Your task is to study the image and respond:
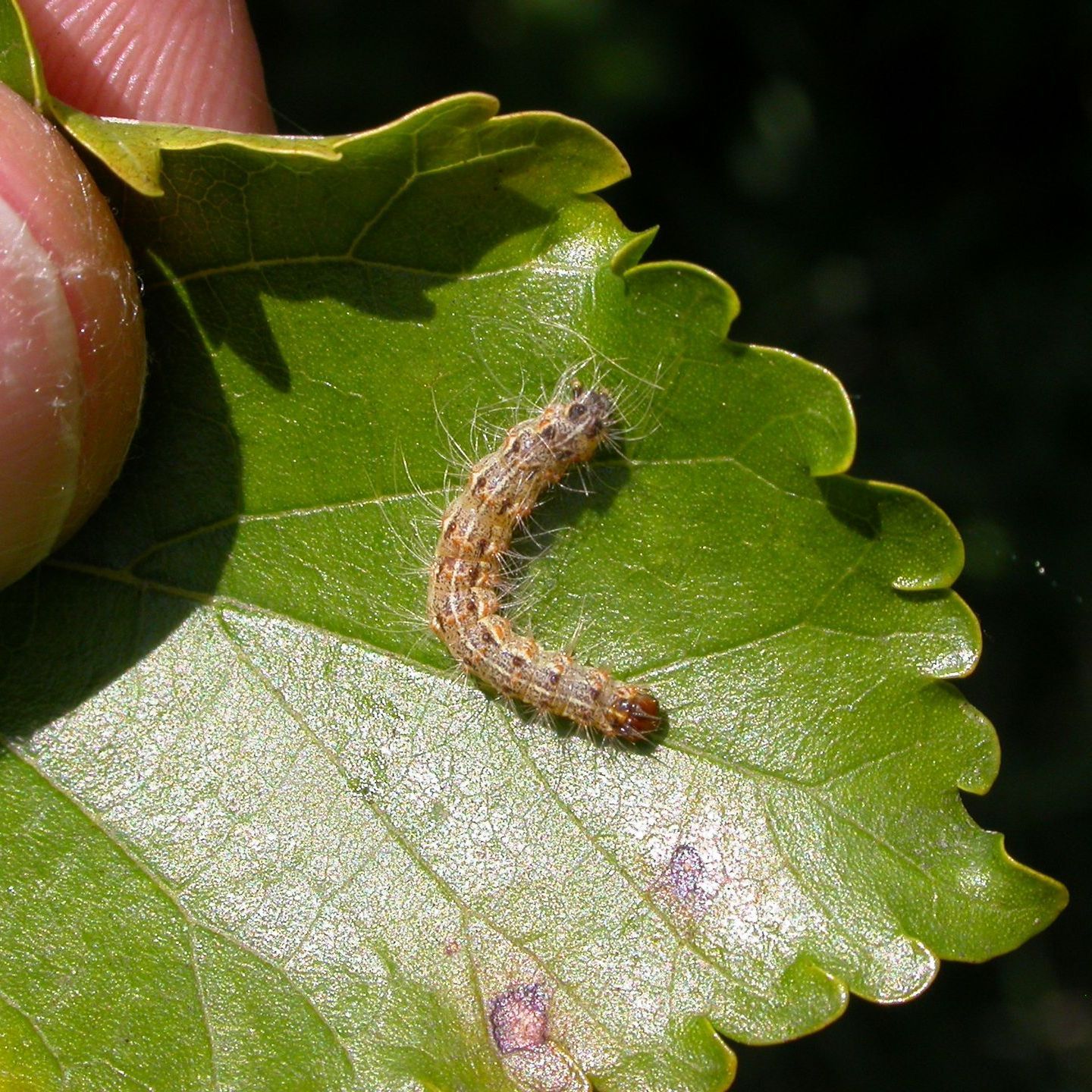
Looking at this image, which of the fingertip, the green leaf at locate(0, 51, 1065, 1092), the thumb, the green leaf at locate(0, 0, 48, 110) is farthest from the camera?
the fingertip

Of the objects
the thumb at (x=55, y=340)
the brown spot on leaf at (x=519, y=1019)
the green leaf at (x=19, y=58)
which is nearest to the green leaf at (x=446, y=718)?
the brown spot on leaf at (x=519, y=1019)

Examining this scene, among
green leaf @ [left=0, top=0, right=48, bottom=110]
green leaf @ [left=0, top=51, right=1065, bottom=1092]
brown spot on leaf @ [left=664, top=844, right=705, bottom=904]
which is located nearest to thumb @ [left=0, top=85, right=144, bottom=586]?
green leaf @ [left=0, top=0, right=48, bottom=110]

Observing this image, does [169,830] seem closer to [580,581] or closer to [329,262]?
[580,581]

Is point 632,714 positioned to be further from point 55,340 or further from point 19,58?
point 19,58

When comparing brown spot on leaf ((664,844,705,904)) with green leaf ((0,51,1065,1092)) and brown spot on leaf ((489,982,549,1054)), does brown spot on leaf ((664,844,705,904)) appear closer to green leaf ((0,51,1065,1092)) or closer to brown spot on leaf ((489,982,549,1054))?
green leaf ((0,51,1065,1092))

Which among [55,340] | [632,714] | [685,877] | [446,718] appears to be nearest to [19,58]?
[55,340]
